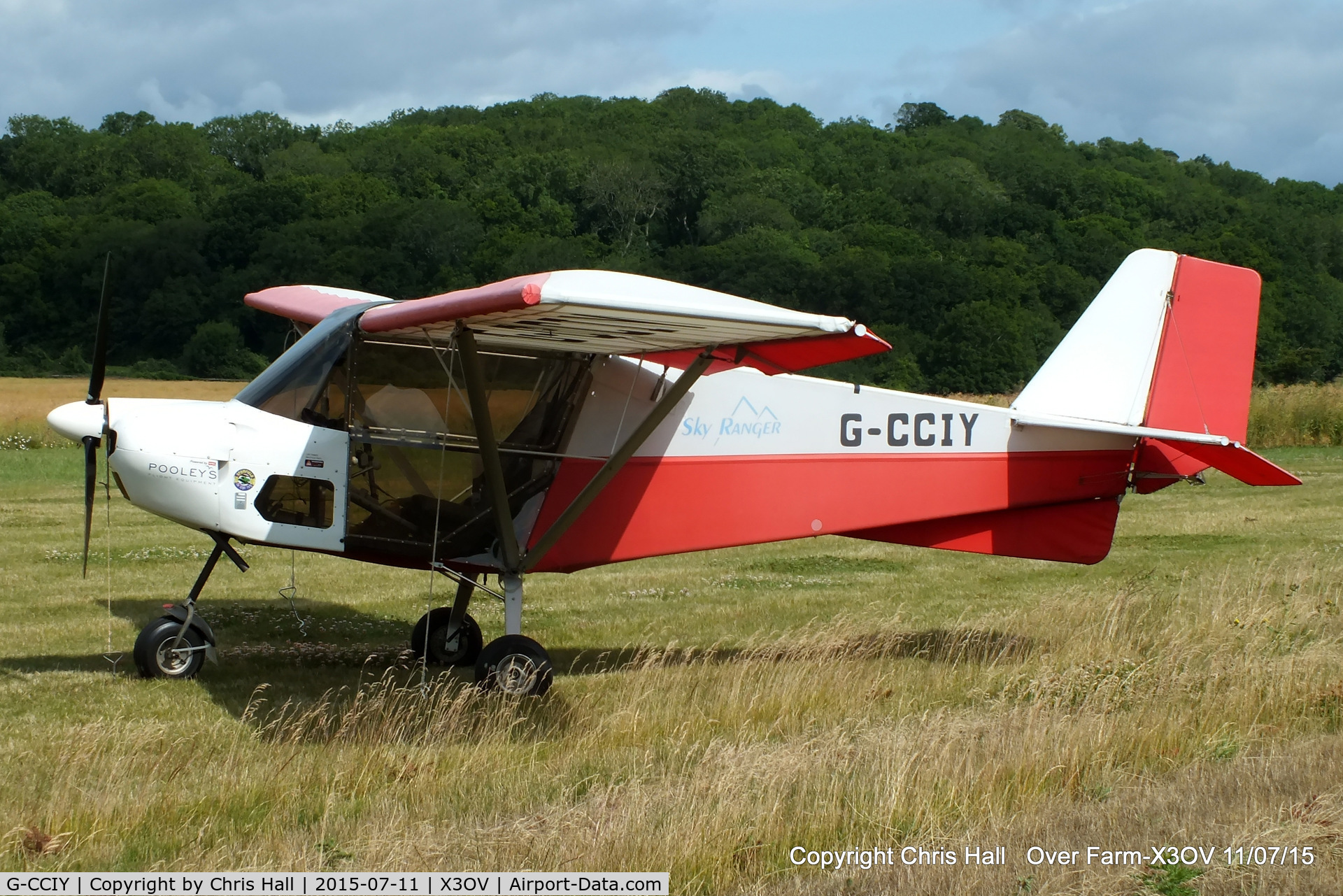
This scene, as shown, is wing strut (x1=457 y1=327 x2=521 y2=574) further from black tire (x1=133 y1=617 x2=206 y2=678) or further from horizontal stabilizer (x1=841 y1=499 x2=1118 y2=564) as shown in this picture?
horizontal stabilizer (x1=841 y1=499 x2=1118 y2=564)

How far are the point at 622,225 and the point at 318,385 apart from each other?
214 ft

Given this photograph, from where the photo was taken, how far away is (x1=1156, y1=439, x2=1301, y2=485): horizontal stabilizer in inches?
318

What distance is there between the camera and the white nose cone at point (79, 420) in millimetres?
7281

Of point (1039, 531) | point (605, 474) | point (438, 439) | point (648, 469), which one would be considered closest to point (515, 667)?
point (605, 474)

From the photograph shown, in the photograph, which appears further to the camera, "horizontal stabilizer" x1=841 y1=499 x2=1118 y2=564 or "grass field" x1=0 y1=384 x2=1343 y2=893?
"horizontal stabilizer" x1=841 y1=499 x2=1118 y2=564

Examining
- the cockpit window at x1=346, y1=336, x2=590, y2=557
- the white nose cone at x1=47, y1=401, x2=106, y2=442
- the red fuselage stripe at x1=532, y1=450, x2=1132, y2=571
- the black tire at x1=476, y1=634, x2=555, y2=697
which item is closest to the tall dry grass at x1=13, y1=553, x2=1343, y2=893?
the black tire at x1=476, y1=634, x2=555, y2=697

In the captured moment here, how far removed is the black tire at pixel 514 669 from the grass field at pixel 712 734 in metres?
0.13

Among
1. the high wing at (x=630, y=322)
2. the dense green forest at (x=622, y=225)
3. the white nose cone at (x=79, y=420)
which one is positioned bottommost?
the white nose cone at (x=79, y=420)

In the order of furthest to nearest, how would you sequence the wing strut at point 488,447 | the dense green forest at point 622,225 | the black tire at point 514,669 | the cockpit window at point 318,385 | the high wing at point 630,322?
the dense green forest at point 622,225 < the cockpit window at point 318,385 < the black tire at point 514,669 < the wing strut at point 488,447 < the high wing at point 630,322

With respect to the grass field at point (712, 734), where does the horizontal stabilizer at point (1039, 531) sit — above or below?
above

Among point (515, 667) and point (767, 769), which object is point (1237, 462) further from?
point (515, 667)

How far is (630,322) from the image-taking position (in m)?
6.36

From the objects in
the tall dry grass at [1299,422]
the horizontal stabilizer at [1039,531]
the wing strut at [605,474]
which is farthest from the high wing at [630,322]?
the tall dry grass at [1299,422]

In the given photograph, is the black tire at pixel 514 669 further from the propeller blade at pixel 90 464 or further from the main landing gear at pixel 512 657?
the propeller blade at pixel 90 464
